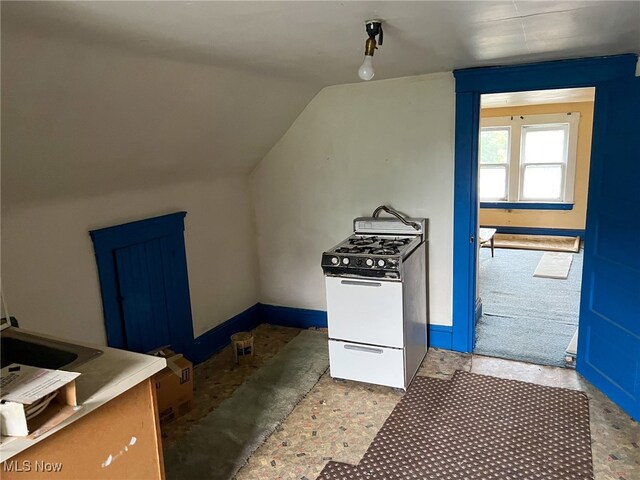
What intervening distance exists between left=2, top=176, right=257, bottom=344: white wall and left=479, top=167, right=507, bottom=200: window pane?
490 centimetres

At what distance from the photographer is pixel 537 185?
7.34 meters

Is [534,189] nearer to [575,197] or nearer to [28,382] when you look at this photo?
[575,197]

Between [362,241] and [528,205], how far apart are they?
4.87 m

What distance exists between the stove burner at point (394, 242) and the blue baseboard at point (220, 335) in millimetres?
1541

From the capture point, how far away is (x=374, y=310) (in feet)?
10.0

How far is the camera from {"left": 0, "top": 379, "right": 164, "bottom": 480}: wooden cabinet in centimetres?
134

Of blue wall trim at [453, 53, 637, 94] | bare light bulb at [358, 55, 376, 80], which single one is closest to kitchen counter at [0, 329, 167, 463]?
bare light bulb at [358, 55, 376, 80]

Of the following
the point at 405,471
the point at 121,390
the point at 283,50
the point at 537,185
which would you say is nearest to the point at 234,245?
the point at 283,50

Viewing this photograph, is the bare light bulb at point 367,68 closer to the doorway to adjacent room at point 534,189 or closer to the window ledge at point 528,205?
the doorway to adjacent room at point 534,189

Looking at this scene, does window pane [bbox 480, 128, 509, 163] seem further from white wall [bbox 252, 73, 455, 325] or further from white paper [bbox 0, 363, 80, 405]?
white paper [bbox 0, 363, 80, 405]

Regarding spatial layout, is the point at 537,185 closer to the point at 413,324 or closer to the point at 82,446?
the point at 413,324

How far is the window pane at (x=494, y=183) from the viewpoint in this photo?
753 cm

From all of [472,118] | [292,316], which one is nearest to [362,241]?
[472,118]

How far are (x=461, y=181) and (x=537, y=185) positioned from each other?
452cm
